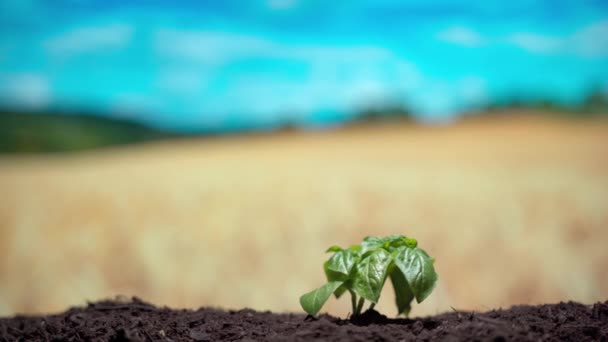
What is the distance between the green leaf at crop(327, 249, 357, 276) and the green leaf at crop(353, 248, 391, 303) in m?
0.02

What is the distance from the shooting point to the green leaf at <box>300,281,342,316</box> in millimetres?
1310

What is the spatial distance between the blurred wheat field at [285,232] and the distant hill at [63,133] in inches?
124

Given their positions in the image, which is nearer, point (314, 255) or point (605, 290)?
point (605, 290)

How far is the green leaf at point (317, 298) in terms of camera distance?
4.30 feet

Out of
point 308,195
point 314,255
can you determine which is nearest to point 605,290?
point 314,255

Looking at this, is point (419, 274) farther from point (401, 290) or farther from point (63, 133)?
point (63, 133)

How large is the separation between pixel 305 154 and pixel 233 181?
2.66m

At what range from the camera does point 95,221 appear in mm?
3812

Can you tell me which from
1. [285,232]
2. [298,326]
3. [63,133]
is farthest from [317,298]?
[63,133]

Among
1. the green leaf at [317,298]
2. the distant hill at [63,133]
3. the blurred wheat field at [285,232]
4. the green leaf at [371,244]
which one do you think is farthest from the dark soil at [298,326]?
the distant hill at [63,133]

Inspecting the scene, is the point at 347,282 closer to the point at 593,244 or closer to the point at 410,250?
the point at 410,250

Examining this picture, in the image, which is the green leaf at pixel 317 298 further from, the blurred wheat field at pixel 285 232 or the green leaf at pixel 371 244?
the blurred wheat field at pixel 285 232

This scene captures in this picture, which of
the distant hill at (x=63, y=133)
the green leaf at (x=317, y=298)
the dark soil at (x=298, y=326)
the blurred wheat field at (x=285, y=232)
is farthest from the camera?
the distant hill at (x=63, y=133)

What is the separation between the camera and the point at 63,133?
8.37m
